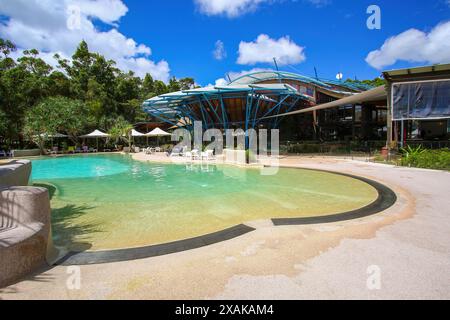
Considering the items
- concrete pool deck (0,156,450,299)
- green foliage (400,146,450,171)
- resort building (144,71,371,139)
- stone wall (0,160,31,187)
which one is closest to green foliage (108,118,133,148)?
resort building (144,71,371,139)

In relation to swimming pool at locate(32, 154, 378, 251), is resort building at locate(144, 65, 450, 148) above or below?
above

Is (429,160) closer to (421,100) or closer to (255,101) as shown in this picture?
(421,100)

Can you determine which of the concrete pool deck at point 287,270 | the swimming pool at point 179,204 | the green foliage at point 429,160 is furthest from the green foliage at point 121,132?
the concrete pool deck at point 287,270

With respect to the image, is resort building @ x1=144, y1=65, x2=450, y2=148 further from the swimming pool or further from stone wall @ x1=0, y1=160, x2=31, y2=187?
stone wall @ x1=0, y1=160, x2=31, y2=187

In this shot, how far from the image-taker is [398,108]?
14297mm

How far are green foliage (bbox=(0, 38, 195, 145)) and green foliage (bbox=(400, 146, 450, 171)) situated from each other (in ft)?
100

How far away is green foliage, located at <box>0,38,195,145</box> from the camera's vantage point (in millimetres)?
26844

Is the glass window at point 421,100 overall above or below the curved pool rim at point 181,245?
above

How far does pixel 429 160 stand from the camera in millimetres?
11305

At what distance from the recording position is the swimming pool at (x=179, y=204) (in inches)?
194

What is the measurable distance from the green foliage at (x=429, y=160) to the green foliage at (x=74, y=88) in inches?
1202

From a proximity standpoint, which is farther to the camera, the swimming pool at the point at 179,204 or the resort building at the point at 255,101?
the resort building at the point at 255,101

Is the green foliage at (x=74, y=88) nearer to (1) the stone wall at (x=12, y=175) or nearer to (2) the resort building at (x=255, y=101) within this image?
(2) the resort building at (x=255, y=101)
